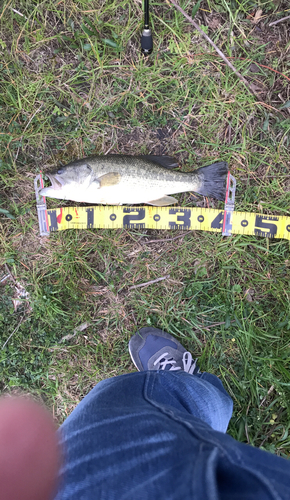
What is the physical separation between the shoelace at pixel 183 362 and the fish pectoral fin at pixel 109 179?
190cm

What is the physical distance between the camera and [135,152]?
3215 mm

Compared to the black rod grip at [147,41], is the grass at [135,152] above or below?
below

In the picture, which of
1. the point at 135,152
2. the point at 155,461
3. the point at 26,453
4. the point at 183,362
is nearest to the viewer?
the point at 26,453

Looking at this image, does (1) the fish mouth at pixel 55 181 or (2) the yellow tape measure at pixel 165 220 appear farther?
(2) the yellow tape measure at pixel 165 220

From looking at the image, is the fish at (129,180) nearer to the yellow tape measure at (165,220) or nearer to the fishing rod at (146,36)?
the yellow tape measure at (165,220)

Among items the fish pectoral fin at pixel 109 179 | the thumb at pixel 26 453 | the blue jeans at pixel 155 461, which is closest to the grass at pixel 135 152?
the fish pectoral fin at pixel 109 179

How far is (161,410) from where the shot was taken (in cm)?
173

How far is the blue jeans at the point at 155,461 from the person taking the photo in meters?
1.19

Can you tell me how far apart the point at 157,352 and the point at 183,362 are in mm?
293

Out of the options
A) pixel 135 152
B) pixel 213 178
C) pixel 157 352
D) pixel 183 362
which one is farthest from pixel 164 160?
pixel 183 362

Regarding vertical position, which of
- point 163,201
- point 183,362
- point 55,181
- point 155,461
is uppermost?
point 55,181

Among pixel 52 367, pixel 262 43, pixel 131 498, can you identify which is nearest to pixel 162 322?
A: pixel 52 367

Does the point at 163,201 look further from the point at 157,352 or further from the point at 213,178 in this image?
the point at 157,352

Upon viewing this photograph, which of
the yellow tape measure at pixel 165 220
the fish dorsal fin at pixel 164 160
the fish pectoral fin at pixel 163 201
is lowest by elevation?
the yellow tape measure at pixel 165 220
